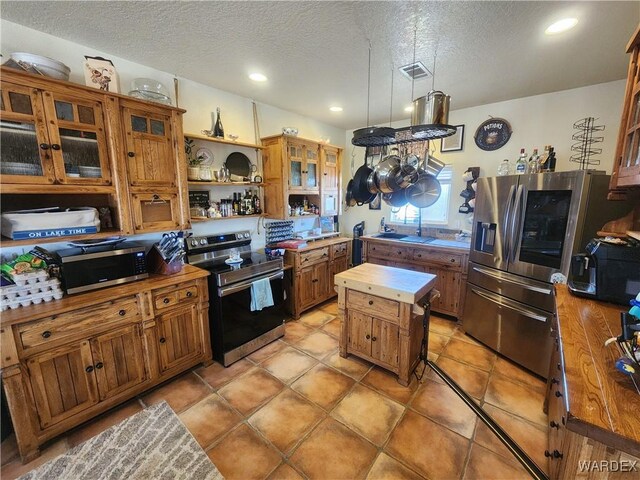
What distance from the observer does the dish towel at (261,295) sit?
102 inches

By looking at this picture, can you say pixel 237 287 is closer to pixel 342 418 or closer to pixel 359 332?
pixel 359 332

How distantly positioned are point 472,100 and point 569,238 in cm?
195

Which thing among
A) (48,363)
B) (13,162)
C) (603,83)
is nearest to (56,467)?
(48,363)

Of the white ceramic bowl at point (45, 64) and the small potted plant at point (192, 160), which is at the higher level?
the white ceramic bowl at point (45, 64)

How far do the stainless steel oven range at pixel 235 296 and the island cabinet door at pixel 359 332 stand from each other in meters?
0.87

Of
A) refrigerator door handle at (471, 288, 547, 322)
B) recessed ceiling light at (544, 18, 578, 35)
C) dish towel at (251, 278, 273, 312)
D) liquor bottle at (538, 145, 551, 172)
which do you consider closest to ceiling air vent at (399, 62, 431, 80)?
recessed ceiling light at (544, 18, 578, 35)

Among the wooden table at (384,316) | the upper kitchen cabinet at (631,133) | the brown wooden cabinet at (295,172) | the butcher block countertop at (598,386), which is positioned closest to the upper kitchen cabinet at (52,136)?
the brown wooden cabinet at (295,172)

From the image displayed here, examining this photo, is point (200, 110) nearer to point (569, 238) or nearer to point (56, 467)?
point (56, 467)

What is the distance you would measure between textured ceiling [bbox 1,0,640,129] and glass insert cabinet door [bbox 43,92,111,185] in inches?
20.5

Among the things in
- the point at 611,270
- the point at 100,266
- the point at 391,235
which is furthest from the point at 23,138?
the point at 391,235

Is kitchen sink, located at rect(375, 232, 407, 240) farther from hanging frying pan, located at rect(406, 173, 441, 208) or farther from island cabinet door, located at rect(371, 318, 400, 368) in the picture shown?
island cabinet door, located at rect(371, 318, 400, 368)

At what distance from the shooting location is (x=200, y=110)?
8.94 ft

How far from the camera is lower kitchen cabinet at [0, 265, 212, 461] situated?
5.03ft

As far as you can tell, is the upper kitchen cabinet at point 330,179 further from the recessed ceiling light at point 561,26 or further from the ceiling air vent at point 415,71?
the recessed ceiling light at point 561,26
